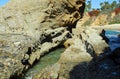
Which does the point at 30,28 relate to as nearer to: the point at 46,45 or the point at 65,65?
the point at 46,45

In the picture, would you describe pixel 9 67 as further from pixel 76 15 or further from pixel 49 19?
pixel 76 15

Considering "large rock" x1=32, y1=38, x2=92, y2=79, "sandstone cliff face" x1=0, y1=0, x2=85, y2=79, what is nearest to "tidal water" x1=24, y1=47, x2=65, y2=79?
"sandstone cliff face" x1=0, y1=0, x2=85, y2=79

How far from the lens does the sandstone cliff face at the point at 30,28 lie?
12.3 meters

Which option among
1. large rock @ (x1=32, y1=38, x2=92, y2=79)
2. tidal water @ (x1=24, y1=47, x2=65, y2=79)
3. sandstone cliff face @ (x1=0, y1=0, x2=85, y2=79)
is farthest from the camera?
tidal water @ (x1=24, y1=47, x2=65, y2=79)

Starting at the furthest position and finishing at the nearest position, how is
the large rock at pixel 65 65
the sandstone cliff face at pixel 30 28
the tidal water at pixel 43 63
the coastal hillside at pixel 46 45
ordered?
1. the tidal water at pixel 43 63
2. the sandstone cliff face at pixel 30 28
3. the coastal hillside at pixel 46 45
4. the large rock at pixel 65 65

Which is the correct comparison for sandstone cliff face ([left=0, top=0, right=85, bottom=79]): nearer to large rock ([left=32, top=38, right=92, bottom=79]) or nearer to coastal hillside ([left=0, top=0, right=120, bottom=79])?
coastal hillside ([left=0, top=0, right=120, bottom=79])

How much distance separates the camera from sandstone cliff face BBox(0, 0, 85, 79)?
12283 mm

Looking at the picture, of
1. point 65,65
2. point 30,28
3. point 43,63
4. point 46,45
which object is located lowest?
point 65,65

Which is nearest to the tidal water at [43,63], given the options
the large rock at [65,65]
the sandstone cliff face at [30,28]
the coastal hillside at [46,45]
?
the coastal hillside at [46,45]

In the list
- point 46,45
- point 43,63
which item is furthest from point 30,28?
point 43,63

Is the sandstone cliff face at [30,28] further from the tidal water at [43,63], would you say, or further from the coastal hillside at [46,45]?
the tidal water at [43,63]

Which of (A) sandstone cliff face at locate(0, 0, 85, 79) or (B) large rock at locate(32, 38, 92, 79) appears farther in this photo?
(A) sandstone cliff face at locate(0, 0, 85, 79)

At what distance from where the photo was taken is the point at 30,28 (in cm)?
1786

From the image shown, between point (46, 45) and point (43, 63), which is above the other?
point (46, 45)
